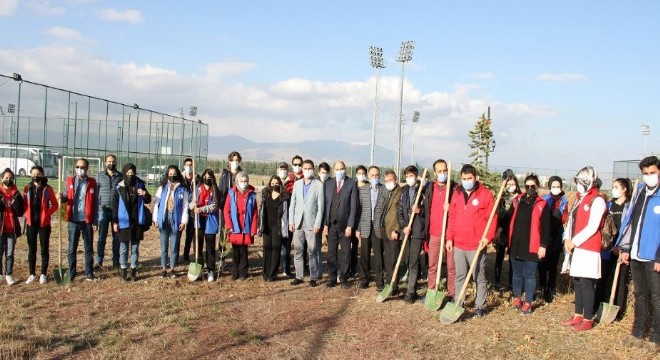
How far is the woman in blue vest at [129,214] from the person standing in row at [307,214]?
2476 millimetres

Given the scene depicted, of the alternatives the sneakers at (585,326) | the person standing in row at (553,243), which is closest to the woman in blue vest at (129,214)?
the person standing in row at (553,243)

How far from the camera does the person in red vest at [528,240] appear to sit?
24.2 ft

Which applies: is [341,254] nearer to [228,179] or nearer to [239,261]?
[239,261]

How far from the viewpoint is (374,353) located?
5875mm

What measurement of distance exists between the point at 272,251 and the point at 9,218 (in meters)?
4.15

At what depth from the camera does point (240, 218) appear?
936 centimetres

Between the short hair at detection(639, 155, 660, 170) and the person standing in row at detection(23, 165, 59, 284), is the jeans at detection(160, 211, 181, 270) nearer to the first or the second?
the person standing in row at detection(23, 165, 59, 284)

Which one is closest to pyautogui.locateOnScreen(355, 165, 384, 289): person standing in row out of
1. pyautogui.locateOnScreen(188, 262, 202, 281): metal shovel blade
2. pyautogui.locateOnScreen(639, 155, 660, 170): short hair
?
pyautogui.locateOnScreen(188, 262, 202, 281): metal shovel blade

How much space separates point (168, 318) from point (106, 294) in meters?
1.80

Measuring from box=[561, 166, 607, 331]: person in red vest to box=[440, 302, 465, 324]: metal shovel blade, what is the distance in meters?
1.35

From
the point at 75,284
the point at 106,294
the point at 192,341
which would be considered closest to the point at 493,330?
the point at 192,341

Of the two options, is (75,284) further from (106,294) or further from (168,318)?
(168,318)

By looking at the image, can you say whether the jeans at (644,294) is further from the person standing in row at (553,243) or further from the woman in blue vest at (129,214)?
the woman in blue vest at (129,214)

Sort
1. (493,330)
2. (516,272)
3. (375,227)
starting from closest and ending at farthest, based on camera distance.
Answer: (493,330) < (516,272) < (375,227)
